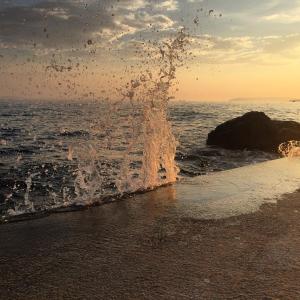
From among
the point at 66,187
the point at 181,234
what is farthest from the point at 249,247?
the point at 66,187

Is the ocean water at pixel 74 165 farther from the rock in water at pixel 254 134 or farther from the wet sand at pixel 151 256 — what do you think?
the wet sand at pixel 151 256

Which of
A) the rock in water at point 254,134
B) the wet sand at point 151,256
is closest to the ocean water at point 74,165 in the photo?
the rock in water at point 254,134

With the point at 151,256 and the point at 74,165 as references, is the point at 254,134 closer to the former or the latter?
the point at 74,165

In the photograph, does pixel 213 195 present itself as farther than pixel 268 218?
Yes

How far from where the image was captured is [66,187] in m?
10.9

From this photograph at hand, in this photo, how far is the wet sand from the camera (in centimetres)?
356

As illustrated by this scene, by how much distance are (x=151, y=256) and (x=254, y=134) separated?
17.2 metres

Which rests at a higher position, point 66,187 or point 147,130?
point 147,130

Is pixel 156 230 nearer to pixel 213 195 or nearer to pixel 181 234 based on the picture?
pixel 181 234

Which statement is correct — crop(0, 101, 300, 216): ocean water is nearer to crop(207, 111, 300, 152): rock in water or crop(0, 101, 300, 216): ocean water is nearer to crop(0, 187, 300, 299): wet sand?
crop(207, 111, 300, 152): rock in water

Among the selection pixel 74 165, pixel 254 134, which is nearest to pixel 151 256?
pixel 74 165

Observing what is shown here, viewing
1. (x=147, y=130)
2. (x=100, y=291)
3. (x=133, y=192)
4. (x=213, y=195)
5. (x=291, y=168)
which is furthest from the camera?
(x=291, y=168)

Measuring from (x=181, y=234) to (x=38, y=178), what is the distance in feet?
25.9

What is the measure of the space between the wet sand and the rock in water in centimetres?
1438
